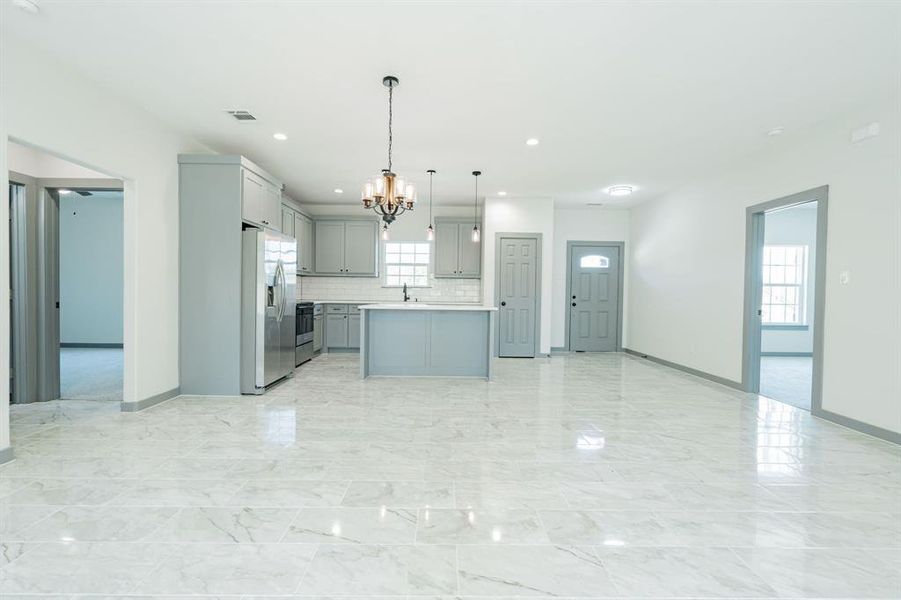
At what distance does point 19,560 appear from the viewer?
175 centimetres

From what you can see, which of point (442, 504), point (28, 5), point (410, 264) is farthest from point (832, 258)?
point (28, 5)

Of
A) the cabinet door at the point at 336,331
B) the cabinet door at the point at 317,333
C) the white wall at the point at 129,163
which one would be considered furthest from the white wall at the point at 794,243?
the white wall at the point at 129,163

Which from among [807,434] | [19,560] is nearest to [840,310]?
[807,434]

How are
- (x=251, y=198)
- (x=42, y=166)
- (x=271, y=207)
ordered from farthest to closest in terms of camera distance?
(x=271, y=207) < (x=251, y=198) < (x=42, y=166)

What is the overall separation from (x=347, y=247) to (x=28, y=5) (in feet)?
18.7

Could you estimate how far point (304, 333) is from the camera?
6664 mm

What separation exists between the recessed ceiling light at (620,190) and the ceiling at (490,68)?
1585 mm

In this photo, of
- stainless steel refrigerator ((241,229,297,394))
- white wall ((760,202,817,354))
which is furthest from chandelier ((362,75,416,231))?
white wall ((760,202,817,354))

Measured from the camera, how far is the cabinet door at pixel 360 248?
26.5 feet

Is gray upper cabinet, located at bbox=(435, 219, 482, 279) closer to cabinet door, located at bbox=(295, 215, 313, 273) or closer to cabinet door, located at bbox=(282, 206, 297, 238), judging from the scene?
cabinet door, located at bbox=(295, 215, 313, 273)

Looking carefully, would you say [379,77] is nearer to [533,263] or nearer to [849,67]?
[849,67]

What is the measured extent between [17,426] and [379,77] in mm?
4058

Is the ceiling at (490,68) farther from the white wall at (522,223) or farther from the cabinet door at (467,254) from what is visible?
the cabinet door at (467,254)

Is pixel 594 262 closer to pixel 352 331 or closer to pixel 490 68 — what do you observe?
pixel 352 331
